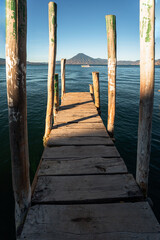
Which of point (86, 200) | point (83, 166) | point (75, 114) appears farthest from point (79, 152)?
point (75, 114)

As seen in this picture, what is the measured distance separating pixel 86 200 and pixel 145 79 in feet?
6.41

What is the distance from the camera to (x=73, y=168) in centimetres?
286

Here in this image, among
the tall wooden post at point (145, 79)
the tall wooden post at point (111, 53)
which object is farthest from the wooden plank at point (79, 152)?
the tall wooden post at point (111, 53)

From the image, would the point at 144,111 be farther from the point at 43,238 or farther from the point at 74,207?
the point at 43,238

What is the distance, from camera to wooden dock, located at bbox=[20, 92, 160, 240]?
5.72ft

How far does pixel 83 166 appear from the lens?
2.92 metres

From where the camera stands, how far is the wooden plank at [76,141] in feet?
12.4

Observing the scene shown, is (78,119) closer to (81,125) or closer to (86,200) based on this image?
(81,125)

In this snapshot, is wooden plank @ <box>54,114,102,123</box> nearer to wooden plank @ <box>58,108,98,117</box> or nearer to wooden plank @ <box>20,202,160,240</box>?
wooden plank @ <box>58,108,98,117</box>

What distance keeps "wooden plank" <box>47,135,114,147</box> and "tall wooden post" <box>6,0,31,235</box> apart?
1734 millimetres

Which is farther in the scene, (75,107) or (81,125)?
(75,107)

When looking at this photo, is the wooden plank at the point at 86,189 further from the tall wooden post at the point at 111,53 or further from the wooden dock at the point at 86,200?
the tall wooden post at the point at 111,53

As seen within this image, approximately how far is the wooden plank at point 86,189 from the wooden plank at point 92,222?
0.37 ft

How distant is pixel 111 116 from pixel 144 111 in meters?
2.76
